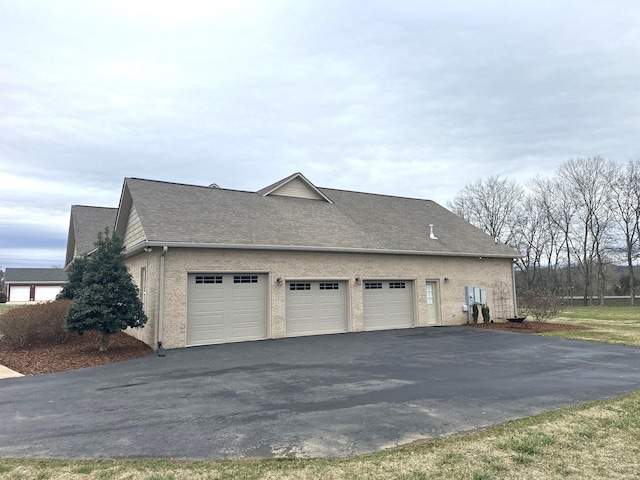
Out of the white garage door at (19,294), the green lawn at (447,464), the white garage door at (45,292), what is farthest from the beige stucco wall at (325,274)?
the white garage door at (19,294)

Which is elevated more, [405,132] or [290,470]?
[405,132]

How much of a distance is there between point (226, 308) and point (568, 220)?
40.4 meters

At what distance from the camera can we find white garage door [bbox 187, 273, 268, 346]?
512 inches

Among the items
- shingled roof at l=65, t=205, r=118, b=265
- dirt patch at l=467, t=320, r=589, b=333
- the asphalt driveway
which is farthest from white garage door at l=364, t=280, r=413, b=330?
shingled roof at l=65, t=205, r=118, b=265

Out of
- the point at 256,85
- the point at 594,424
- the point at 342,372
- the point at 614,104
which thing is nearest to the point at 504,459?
the point at 594,424

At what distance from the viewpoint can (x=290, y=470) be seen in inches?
158

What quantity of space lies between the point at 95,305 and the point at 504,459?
11.1 m

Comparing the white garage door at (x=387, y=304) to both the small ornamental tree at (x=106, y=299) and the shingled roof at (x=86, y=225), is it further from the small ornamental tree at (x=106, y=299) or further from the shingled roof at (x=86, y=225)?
the shingled roof at (x=86, y=225)

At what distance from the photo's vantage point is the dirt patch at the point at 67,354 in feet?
33.9

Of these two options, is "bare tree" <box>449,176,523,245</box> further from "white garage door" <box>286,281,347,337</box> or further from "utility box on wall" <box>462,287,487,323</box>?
"white garage door" <box>286,281,347,337</box>

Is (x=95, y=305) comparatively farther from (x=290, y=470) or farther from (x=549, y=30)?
(x=549, y=30)

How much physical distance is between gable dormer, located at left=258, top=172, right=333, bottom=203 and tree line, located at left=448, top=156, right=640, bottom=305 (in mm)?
28059

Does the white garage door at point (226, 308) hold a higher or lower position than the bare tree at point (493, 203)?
lower

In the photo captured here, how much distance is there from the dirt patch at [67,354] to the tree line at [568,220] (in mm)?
36538
